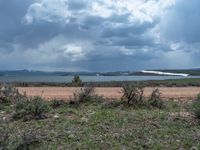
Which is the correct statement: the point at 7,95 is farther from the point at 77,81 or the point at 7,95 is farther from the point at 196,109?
the point at 77,81

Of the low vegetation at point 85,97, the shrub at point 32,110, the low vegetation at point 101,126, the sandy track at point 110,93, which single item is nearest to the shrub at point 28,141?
the low vegetation at point 101,126

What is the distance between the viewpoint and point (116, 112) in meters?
14.9

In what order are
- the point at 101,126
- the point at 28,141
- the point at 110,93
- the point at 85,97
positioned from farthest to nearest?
the point at 110,93 → the point at 85,97 → the point at 101,126 → the point at 28,141

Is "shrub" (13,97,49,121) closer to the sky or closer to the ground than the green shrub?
closer to the ground

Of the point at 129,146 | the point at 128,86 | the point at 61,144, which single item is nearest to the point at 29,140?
the point at 61,144

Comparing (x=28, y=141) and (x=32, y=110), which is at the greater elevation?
(x=32, y=110)

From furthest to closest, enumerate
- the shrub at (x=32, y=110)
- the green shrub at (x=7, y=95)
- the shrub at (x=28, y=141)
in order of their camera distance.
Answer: the green shrub at (x=7, y=95) < the shrub at (x=32, y=110) < the shrub at (x=28, y=141)

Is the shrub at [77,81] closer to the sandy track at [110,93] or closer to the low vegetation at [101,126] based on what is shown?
the sandy track at [110,93]

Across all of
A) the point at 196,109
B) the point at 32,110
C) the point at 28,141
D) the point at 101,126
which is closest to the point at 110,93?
the point at 32,110

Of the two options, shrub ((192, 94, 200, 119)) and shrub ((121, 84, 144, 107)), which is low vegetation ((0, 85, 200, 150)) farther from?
shrub ((192, 94, 200, 119))

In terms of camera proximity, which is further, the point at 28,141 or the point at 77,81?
the point at 77,81

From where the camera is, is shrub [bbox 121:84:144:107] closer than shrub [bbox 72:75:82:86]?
Yes

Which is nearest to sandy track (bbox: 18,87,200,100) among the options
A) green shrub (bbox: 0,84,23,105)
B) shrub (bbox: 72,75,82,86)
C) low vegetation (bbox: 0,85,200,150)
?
green shrub (bbox: 0,84,23,105)

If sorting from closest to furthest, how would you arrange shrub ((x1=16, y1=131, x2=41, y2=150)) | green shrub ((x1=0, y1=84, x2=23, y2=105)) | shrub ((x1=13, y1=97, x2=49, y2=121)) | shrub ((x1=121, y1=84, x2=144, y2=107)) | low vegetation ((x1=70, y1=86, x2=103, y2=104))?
shrub ((x1=16, y1=131, x2=41, y2=150)) < shrub ((x1=13, y1=97, x2=49, y2=121)) < shrub ((x1=121, y1=84, x2=144, y2=107)) < low vegetation ((x1=70, y1=86, x2=103, y2=104)) < green shrub ((x1=0, y1=84, x2=23, y2=105))
